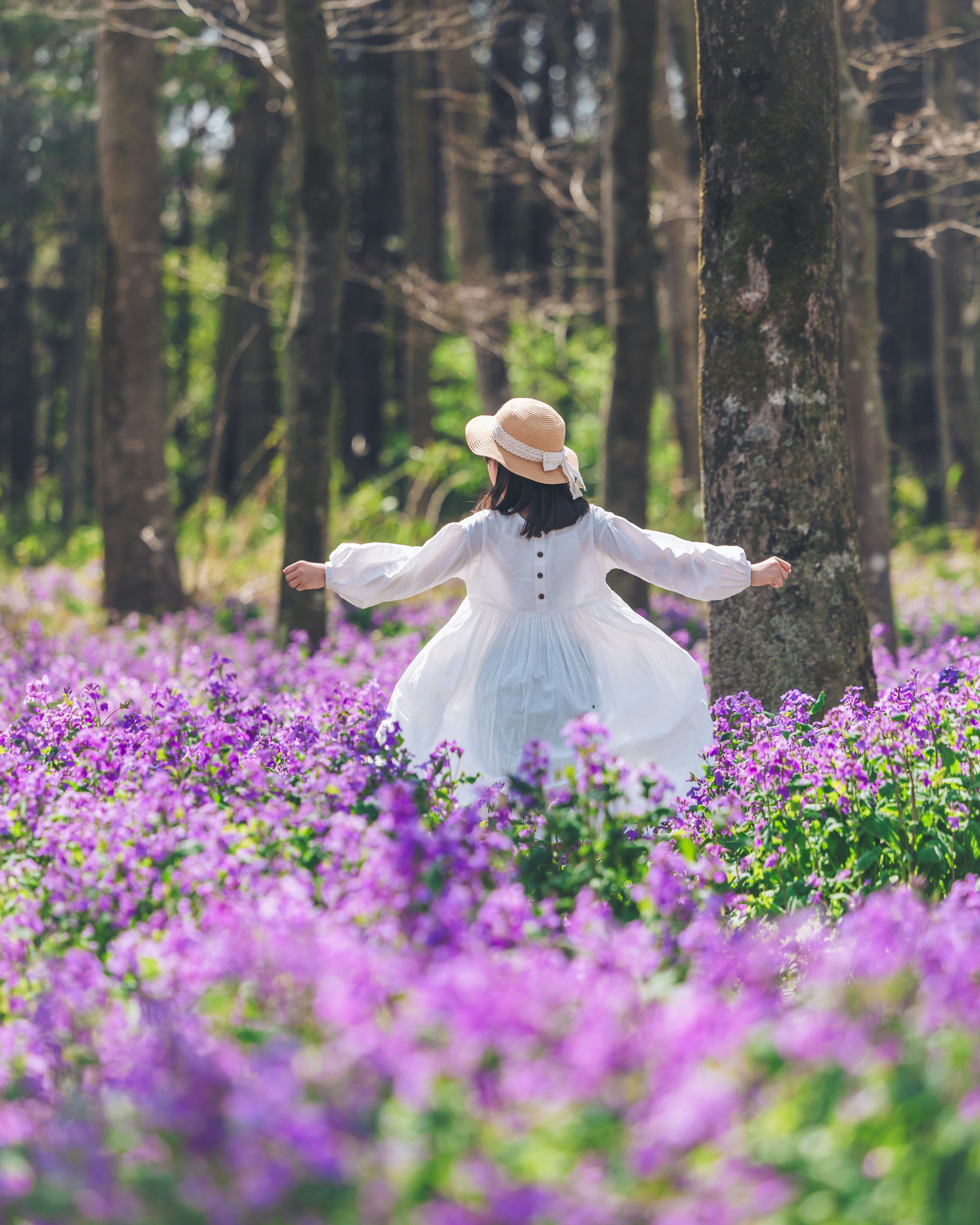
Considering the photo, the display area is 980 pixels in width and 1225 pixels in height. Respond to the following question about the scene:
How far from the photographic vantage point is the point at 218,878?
286 cm

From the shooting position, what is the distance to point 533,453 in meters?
4.54

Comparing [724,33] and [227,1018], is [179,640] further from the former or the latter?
[227,1018]

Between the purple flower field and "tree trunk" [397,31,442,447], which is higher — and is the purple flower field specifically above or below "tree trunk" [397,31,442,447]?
below

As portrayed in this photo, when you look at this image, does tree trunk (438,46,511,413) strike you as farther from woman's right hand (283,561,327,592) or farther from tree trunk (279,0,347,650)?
woman's right hand (283,561,327,592)

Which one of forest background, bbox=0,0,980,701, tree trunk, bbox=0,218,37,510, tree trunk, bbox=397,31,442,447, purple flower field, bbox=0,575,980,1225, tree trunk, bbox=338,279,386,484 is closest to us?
purple flower field, bbox=0,575,980,1225

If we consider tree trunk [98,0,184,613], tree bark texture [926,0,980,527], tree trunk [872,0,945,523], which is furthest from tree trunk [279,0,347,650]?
tree trunk [872,0,945,523]

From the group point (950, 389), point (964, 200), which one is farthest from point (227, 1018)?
point (950, 389)

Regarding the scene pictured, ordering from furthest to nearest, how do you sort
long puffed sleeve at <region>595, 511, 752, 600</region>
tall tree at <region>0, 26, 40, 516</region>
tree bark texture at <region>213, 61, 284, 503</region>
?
1. tall tree at <region>0, 26, 40, 516</region>
2. tree bark texture at <region>213, 61, 284, 503</region>
3. long puffed sleeve at <region>595, 511, 752, 600</region>

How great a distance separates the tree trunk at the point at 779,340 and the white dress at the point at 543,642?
71 cm

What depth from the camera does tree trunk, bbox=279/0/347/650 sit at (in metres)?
8.06

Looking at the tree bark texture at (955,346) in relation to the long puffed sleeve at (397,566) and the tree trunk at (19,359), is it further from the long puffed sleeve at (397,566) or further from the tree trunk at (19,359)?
the tree trunk at (19,359)

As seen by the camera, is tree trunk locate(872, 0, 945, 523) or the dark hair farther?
tree trunk locate(872, 0, 945, 523)

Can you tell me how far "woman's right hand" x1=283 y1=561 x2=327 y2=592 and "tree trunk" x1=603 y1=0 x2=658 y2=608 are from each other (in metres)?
5.15

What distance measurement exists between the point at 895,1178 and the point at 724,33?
15.8 ft
